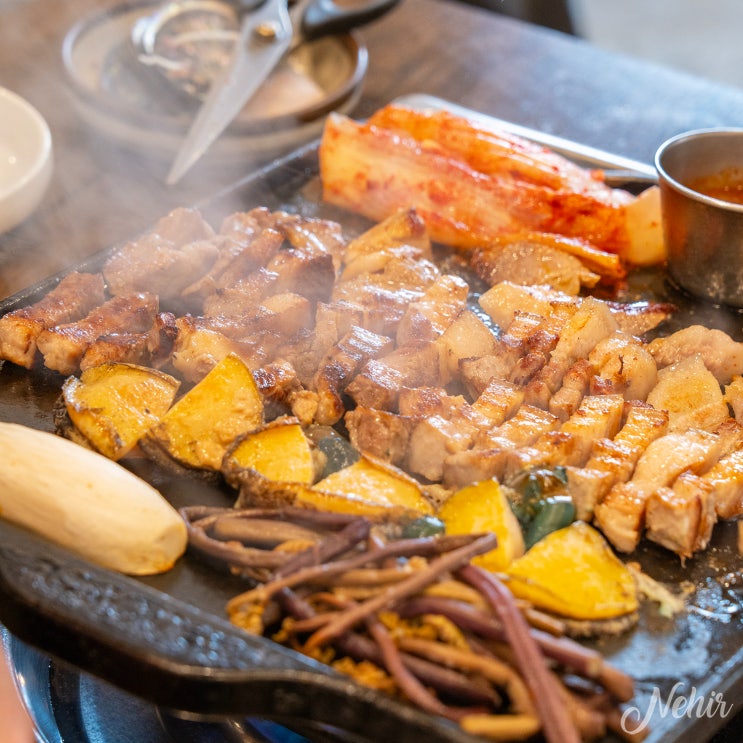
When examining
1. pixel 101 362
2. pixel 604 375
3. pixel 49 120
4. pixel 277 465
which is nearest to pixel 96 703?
pixel 277 465

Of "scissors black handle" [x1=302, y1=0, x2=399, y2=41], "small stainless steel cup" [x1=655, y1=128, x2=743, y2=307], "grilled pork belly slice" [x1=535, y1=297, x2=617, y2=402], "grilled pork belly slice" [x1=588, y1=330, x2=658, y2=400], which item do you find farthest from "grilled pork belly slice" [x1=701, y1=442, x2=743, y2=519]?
"scissors black handle" [x1=302, y1=0, x2=399, y2=41]

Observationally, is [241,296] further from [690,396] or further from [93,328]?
[690,396]

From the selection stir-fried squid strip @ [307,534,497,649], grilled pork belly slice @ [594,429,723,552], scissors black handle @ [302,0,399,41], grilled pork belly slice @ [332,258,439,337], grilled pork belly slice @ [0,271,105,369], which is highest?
scissors black handle @ [302,0,399,41]

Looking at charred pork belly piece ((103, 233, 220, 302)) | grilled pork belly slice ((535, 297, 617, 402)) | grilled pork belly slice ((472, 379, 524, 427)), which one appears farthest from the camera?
charred pork belly piece ((103, 233, 220, 302))

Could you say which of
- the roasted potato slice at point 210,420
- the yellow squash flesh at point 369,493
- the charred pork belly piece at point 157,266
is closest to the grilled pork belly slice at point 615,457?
the yellow squash flesh at point 369,493

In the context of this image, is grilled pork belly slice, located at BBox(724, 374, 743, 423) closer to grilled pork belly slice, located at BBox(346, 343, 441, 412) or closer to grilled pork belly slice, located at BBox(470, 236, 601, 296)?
grilled pork belly slice, located at BBox(470, 236, 601, 296)

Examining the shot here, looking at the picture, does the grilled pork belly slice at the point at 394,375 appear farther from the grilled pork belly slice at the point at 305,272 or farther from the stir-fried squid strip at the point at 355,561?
the stir-fried squid strip at the point at 355,561

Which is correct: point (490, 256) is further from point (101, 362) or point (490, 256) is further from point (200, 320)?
point (101, 362)

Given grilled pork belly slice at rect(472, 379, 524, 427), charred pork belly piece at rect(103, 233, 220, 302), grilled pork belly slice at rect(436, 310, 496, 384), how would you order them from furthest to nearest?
1. charred pork belly piece at rect(103, 233, 220, 302)
2. grilled pork belly slice at rect(436, 310, 496, 384)
3. grilled pork belly slice at rect(472, 379, 524, 427)
